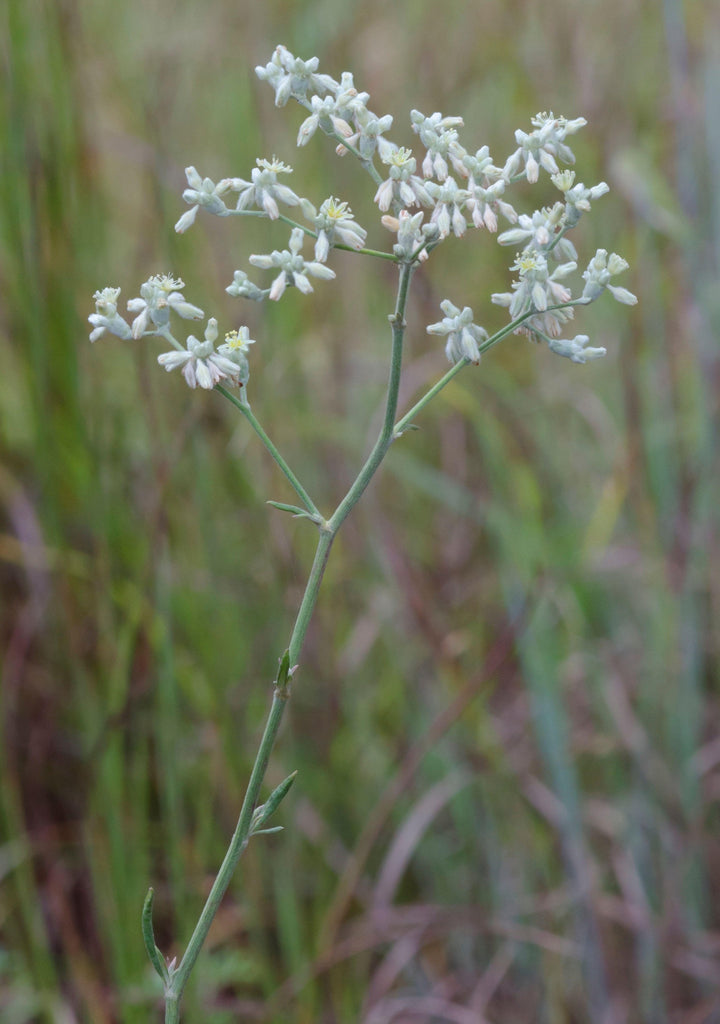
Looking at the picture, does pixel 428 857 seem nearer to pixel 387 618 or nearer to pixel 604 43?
pixel 387 618

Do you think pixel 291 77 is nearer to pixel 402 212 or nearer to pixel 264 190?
pixel 264 190

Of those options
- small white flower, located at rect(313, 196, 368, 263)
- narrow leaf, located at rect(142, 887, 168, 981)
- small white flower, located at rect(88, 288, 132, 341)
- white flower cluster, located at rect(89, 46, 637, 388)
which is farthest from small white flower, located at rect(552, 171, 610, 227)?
narrow leaf, located at rect(142, 887, 168, 981)

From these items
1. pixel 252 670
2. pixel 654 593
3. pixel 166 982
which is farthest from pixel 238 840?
pixel 654 593

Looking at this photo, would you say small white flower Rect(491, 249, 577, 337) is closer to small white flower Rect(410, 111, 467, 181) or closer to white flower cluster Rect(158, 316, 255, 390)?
small white flower Rect(410, 111, 467, 181)

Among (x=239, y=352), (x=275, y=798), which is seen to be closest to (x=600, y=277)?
(x=239, y=352)

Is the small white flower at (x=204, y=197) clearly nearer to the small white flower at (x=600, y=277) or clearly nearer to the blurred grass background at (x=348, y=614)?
the small white flower at (x=600, y=277)

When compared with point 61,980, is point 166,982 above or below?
above
